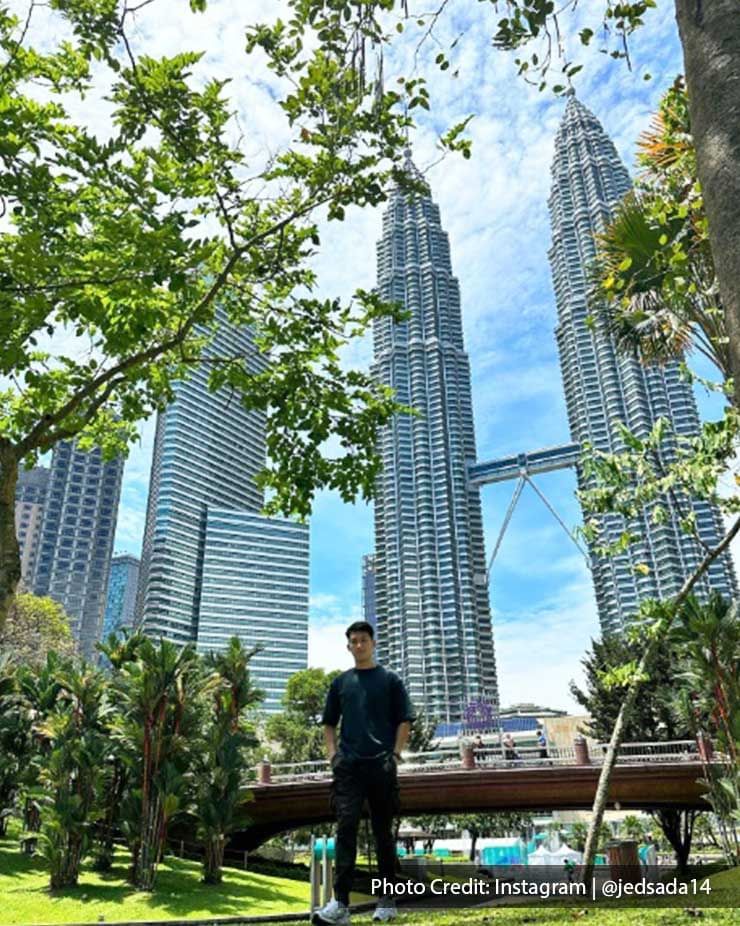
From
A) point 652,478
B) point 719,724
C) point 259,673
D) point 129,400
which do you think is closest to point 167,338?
point 129,400

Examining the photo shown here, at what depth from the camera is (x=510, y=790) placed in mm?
25875

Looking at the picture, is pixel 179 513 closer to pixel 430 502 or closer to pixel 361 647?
pixel 430 502

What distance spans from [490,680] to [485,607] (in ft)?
36.2

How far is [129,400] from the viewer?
7.77 m

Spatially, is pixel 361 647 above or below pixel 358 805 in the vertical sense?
above

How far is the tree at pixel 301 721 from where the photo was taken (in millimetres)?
54728

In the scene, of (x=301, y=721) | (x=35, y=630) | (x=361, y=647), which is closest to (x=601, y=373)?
(x=301, y=721)

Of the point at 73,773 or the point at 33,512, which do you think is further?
the point at 33,512

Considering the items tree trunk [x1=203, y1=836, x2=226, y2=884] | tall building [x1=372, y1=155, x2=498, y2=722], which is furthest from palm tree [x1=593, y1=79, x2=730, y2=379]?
tall building [x1=372, y1=155, x2=498, y2=722]

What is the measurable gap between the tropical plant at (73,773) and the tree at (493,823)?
42413 millimetres

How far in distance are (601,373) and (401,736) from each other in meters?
55.5

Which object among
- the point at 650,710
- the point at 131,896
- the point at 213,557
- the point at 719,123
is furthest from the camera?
the point at 213,557

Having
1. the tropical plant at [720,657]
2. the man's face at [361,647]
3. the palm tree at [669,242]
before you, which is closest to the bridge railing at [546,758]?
the tropical plant at [720,657]

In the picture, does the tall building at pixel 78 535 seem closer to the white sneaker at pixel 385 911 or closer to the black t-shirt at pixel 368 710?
the black t-shirt at pixel 368 710
